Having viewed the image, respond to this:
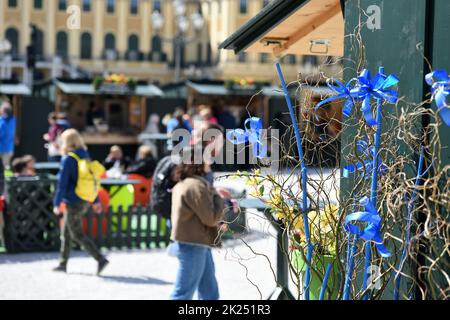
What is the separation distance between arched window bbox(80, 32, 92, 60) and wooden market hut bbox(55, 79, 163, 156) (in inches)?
1852

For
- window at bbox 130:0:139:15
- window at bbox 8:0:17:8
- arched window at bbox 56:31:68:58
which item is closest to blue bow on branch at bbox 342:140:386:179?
window at bbox 8:0:17:8

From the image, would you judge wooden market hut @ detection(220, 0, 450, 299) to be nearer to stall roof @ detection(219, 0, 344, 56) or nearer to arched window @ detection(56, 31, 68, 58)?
stall roof @ detection(219, 0, 344, 56)

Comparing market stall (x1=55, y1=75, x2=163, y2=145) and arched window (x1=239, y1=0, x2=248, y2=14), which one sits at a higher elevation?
arched window (x1=239, y1=0, x2=248, y2=14)

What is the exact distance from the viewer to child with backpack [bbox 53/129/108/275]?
8.47 metres

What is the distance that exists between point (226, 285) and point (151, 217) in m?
2.81

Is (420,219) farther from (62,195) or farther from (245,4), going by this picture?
(245,4)

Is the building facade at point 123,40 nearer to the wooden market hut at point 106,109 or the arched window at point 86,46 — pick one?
the arched window at point 86,46

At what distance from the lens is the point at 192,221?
5.88m

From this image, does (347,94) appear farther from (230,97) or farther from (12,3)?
(12,3)

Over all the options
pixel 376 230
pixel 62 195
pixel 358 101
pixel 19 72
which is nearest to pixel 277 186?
pixel 358 101

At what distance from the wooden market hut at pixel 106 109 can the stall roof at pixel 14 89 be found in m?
1.26

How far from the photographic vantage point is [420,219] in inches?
117

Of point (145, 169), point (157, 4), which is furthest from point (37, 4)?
point (145, 169)

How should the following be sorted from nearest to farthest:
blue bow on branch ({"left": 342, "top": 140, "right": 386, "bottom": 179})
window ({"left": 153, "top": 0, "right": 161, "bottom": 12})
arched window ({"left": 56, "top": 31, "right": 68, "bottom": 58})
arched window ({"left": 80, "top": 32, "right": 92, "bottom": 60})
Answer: blue bow on branch ({"left": 342, "top": 140, "right": 386, "bottom": 179})
arched window ({"left": 56, "top": 31, "right": 68, "bottom": 58})
window ({"left": 153, "top": 0, "right": 161, "bottom": 12})
arched window ({"left": 80, "top": 32, "right": 92, "bottom": 60})
